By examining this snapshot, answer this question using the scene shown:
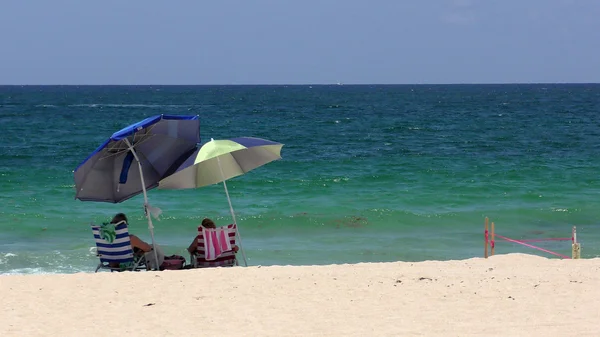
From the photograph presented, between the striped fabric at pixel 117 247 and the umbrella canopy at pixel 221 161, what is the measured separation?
72cm

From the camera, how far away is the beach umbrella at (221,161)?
30.9 feet

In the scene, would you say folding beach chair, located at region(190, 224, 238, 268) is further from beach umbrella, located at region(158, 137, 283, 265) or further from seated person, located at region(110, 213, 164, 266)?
seated person, located at region(110, 213, 164, 266)

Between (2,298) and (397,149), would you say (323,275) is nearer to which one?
(2,298)

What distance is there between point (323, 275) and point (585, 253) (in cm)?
573

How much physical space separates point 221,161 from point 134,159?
109 cm

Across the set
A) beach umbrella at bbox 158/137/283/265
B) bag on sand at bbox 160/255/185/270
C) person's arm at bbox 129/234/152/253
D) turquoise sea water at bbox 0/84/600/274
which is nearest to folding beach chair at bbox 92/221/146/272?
person's arm at bbox 129/234/152/253

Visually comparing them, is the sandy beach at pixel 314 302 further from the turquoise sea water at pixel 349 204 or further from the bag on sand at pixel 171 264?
the turquoise sea water at pixel 349 204

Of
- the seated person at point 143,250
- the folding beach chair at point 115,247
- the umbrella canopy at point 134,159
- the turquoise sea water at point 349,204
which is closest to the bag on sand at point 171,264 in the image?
the seated person at point 143,250

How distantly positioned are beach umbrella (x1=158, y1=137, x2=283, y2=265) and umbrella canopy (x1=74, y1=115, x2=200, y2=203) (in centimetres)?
32

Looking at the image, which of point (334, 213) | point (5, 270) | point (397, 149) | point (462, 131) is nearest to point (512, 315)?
point (5, 270)

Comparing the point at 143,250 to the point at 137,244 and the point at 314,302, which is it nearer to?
the point at 137,244

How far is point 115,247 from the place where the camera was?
9.73 m

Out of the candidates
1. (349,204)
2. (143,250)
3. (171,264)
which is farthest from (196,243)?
(349,204)

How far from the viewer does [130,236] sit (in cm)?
999
